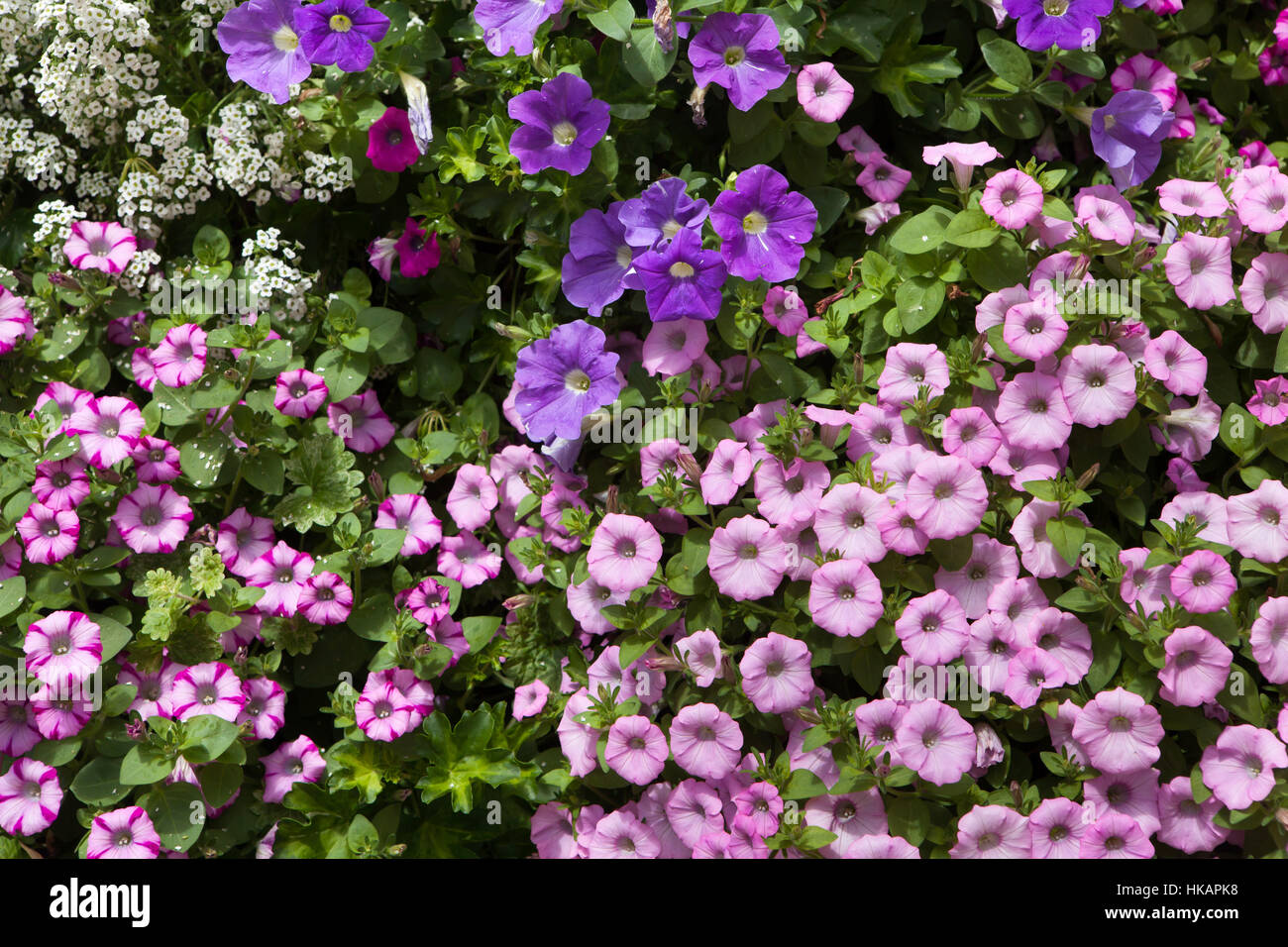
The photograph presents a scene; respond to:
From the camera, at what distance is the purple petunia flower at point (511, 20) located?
92.1 inches

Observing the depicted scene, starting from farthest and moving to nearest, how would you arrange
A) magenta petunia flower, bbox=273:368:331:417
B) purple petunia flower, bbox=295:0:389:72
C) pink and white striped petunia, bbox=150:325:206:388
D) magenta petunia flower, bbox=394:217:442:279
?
magenta petunia flower, bbox=394:217:442:279 < magenta petunia flower, bbox=273:368:331:417 < pink and white striped petunia, bbox=150:325:206:388 < purple petunia flower, bbox=295:0:389:72

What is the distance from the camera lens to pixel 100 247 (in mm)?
2664

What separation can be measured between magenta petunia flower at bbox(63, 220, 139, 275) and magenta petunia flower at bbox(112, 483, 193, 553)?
57cm

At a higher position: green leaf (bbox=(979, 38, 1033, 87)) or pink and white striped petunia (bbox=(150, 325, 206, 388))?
green leaf (bbox=(979, 38, 1033, 87))

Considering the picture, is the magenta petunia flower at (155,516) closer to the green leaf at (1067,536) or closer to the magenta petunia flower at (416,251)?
the magenta petunia flower at (416,251)

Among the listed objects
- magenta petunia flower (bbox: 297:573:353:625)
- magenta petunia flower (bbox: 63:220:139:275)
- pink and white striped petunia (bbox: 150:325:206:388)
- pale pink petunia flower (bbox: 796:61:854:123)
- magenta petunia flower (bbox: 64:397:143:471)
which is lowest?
magenta petunia flower (bbox: 297:573:353:625)

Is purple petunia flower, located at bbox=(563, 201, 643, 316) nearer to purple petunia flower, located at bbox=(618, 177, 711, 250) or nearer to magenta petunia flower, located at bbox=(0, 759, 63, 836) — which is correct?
purple petunia flower, located at bbox=(618, 177, 711, 250)

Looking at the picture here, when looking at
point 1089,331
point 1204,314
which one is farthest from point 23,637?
point 1204,314

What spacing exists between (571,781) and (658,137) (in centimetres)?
153

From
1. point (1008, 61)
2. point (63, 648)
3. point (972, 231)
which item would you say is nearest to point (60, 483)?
point (63, 648)

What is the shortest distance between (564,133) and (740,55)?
428 mm

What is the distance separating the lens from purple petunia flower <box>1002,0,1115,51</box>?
7.54 feet

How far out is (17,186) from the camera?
9.76 ft

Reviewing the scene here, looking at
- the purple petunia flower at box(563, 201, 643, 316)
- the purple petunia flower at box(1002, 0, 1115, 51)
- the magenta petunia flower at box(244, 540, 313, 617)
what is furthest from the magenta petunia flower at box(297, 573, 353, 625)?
the purple petunia flower at box(1002, 0, 1115, 51)
